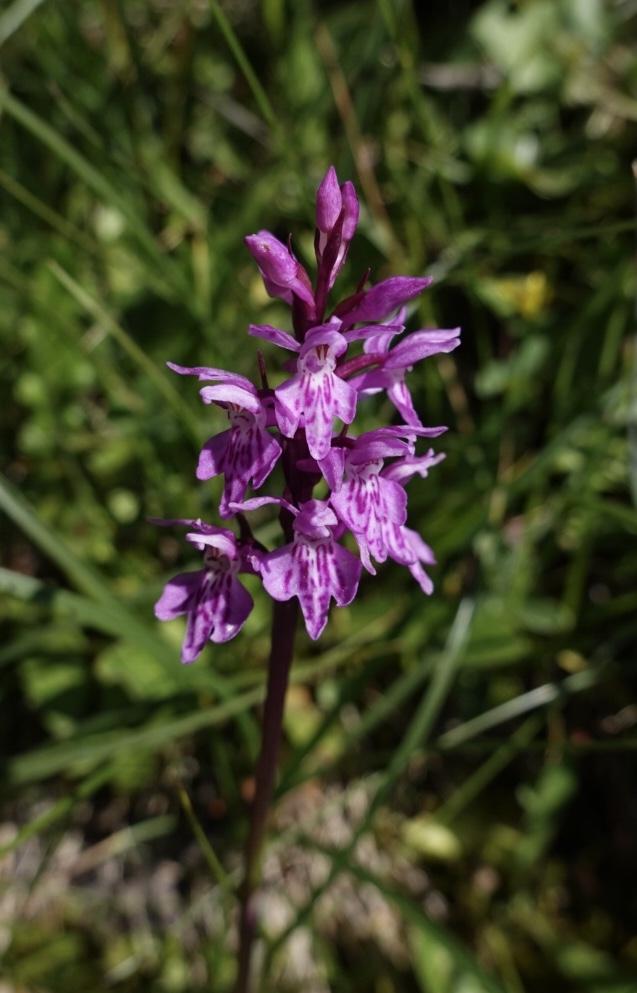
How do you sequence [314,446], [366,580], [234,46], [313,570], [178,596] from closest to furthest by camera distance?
[314,446]
[313,570]
[178,596]
[234,46]
[366,580]

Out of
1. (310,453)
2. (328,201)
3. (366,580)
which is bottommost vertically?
(366,580)

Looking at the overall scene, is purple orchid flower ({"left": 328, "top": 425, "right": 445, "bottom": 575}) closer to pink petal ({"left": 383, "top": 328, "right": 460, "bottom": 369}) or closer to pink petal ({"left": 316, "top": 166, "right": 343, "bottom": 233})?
pink petal ({"left": 383, "top": 328, "right": 460, "bottom": 369})

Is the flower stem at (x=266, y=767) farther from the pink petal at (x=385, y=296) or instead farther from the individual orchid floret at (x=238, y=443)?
the pink petal at (x=385, y=296)

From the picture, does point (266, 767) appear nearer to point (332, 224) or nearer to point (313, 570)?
point (313, 570)

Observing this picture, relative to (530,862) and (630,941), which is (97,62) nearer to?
(530,862)

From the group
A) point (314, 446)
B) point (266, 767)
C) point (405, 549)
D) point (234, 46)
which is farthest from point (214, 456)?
point (234, 46)

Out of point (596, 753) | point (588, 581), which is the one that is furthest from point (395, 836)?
point (588, 581)

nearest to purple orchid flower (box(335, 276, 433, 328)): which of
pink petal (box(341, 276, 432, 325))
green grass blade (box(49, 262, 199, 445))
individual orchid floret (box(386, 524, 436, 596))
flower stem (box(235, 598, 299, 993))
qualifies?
pink petal (box(341, 276, 432, 325))
